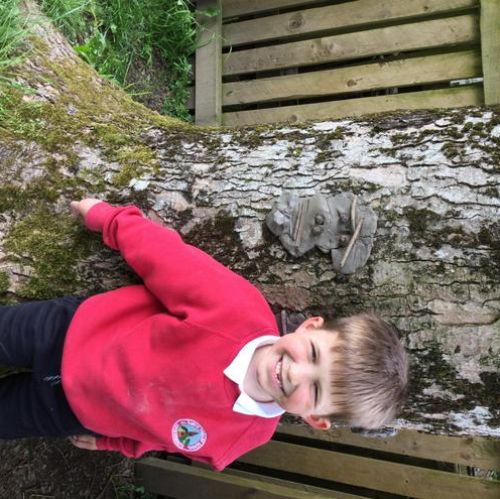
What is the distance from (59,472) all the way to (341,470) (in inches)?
66.6

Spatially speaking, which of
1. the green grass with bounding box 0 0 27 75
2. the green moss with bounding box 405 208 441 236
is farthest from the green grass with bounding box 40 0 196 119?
the green moss with bounding box 405 208 441 236

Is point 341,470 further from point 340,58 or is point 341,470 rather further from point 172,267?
point 340,58

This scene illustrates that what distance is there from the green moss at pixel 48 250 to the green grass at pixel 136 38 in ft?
4.52

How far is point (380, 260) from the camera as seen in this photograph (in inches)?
62.3

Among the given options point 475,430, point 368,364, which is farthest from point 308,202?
point 475,430

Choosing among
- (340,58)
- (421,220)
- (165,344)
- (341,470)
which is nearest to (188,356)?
(165,344)

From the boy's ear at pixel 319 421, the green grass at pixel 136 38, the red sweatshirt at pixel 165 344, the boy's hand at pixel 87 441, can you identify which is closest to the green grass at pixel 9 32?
the green grass at pixel 136 38

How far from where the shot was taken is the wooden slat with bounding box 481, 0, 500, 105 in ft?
10.8

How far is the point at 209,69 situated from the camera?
13.3ft

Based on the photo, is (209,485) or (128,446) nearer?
(128,446)

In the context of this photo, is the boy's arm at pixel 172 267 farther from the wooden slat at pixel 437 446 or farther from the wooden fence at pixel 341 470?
the wooden fence at pixel 341 470

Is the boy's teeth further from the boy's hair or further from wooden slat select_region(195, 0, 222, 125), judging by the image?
wooden slat select_region(195, 0, 222, 125)

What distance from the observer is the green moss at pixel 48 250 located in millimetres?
1859

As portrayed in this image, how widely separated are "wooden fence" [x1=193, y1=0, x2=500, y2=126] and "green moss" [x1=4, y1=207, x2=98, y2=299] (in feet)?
7.79
